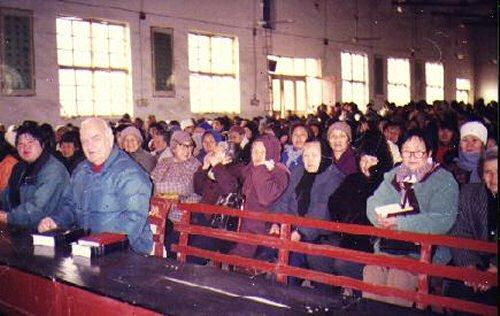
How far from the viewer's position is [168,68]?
14.6m

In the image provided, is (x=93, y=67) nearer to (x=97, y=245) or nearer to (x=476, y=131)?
(x=476, y=131)

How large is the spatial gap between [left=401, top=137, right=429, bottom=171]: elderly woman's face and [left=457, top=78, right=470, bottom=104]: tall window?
90.1 ft

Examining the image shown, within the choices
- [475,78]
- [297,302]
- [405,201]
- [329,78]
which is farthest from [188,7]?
[475,78]

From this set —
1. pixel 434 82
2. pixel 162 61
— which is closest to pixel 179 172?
pixel 162 61

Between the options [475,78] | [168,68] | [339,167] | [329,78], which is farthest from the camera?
[475,78]

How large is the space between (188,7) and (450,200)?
12572mm

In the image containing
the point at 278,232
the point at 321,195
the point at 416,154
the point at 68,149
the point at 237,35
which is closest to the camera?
→ the point at 416,154

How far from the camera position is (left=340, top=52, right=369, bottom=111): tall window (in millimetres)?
21500

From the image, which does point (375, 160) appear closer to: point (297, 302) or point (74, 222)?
point (297, 302)

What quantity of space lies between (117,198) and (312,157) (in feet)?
6.72

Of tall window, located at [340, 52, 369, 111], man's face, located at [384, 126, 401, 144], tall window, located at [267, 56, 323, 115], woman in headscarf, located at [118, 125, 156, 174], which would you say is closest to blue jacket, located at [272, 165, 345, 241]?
woman in headscarf, located at [118, 125, 156, 174]

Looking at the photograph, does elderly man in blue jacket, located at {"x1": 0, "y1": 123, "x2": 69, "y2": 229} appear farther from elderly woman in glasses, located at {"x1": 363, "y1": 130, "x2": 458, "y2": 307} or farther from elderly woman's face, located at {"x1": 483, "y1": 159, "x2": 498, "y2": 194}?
elderly woman's face, located at {"x1": 483, "y1": 159, "x2": 498, "y2": 194}

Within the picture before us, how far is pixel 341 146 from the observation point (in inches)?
208

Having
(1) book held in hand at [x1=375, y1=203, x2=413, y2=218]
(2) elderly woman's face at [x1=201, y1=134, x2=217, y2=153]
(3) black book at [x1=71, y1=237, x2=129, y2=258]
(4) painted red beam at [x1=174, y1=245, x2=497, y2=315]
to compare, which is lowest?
(4) painted red beam at [x1=174, y1=245, x2=497, y2=315]
